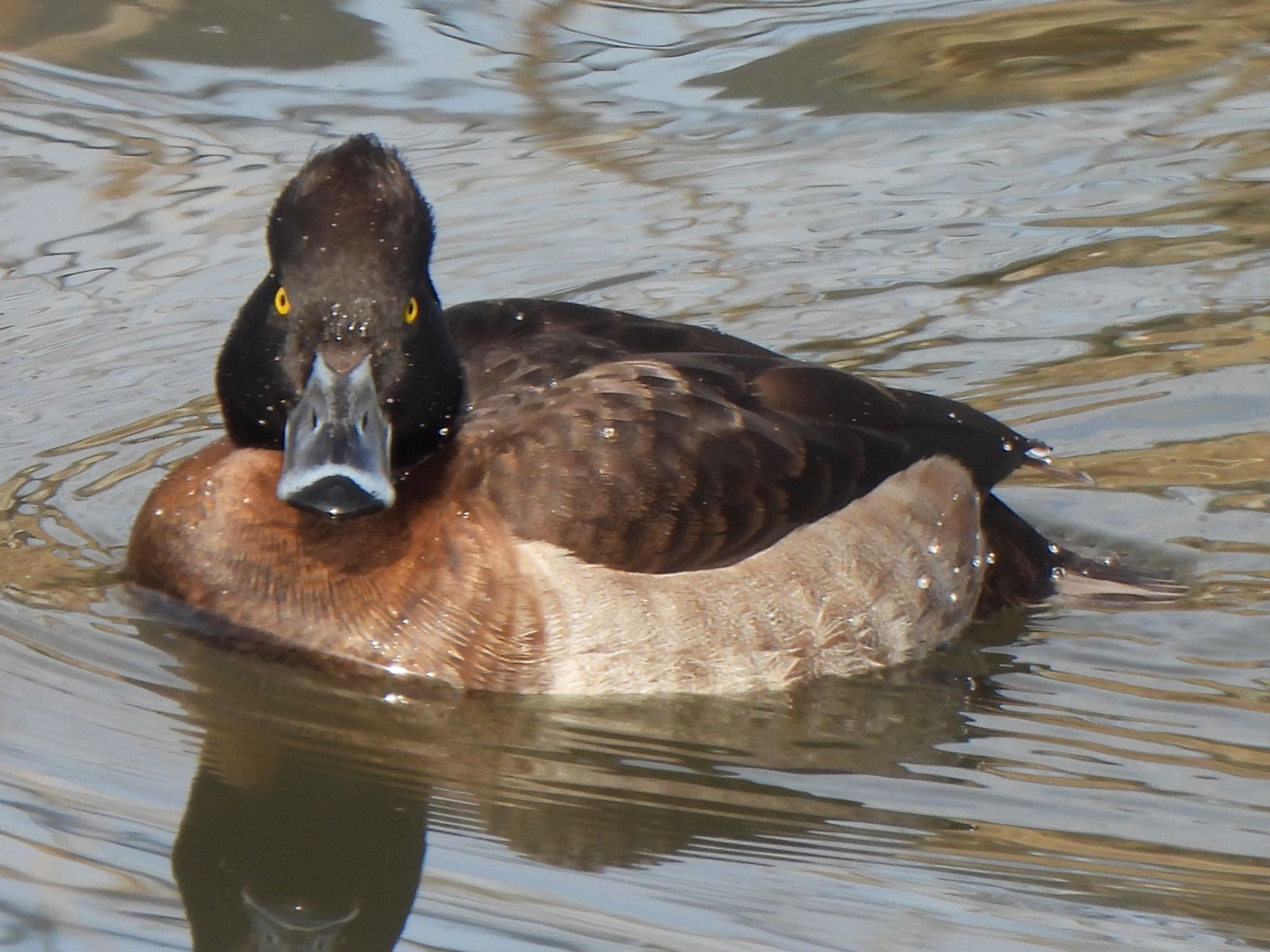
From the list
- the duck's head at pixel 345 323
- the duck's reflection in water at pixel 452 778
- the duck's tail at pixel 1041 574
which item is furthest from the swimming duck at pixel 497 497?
the duck's tail at pixel 1041 574

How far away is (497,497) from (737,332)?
2300mm

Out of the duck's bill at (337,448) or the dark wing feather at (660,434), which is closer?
the duck's bill at (337,448)

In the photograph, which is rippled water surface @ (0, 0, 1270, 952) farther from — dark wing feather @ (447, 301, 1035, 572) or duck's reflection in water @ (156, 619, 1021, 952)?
dark wing feather @ (447, 301, 1035, 572)

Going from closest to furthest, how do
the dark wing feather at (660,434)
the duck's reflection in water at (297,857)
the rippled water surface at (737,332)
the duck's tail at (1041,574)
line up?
the duck's reflection in water at (297,857) < the rippled water surface at (737,332) < the dark wing feather at (660,434) < the duck's tail at (1041,574)

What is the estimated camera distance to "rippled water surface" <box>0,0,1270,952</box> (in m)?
4.07

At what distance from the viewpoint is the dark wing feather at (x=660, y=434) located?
4.91 m

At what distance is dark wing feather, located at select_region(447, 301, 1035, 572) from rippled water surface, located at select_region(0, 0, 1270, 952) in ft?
1.48

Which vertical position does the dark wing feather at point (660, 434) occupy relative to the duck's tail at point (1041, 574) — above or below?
above

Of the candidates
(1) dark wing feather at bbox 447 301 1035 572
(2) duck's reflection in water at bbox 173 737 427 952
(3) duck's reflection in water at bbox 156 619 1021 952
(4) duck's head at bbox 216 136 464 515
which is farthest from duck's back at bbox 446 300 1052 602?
(2) duck's reflection in water at bbox 173 737 427 952

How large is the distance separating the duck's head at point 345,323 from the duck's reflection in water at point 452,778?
0.53 m

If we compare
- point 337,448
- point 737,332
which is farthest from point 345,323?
point 737,332

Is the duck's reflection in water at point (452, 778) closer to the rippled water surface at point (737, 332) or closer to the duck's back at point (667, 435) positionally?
the rippled water surface at point (737, 332)

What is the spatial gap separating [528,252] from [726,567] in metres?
2.62

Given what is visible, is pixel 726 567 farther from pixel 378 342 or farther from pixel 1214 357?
pixel 1214 357
